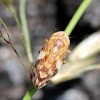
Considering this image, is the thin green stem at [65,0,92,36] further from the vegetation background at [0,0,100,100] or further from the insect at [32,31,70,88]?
the vegetation background at [0,0,100,100]

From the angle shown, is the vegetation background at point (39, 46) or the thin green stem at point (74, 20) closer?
the thin green stem at point (74, 20)

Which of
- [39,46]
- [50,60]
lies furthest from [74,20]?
[39,46]

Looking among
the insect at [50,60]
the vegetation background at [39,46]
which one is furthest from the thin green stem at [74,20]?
the vegetation background at [39,46]

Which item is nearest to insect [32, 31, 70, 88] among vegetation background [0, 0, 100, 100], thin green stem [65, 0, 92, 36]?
thin green stem [65, 0, 92, 36]

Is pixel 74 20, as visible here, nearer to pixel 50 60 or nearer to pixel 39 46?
pixel 50 60

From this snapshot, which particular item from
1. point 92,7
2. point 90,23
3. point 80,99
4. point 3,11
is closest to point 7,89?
point 80,99

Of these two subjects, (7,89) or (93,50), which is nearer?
(93,50)

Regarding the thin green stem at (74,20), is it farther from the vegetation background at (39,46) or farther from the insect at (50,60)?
the vegetation background at (39,46)

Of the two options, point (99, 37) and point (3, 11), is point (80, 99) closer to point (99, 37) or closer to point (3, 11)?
point (99, 37)
